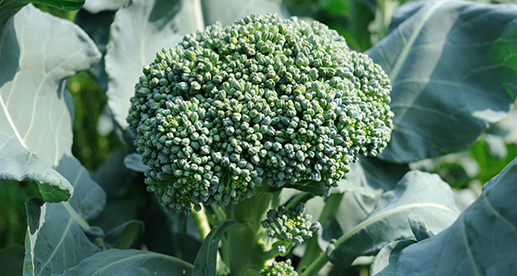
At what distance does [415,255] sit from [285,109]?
15.7 inches

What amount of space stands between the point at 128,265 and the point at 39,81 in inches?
22.9

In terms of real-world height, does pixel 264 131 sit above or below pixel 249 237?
above

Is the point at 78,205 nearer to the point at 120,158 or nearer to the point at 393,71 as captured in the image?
the point at 120,158

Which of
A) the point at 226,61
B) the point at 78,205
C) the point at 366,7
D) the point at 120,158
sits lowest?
the point at 120,158

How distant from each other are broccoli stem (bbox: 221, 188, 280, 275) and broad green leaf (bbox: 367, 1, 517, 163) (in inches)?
21.8

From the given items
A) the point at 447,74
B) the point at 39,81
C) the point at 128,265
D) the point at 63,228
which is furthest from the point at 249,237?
the point at 447,74

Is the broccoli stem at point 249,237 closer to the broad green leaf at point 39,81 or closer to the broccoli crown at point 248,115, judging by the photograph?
the broccoli crown at point 248,115

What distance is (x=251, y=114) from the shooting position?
0.81 metres

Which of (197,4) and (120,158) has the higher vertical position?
(197,4)

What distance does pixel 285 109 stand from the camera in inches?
32.5

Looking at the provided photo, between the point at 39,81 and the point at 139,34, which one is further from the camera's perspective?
the point at 139,34

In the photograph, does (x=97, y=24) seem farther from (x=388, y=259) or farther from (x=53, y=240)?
(x=388, y=259)

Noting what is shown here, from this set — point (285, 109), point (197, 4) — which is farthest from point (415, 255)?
point (197, 4)

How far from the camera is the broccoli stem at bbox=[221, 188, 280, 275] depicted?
1.00 meters
